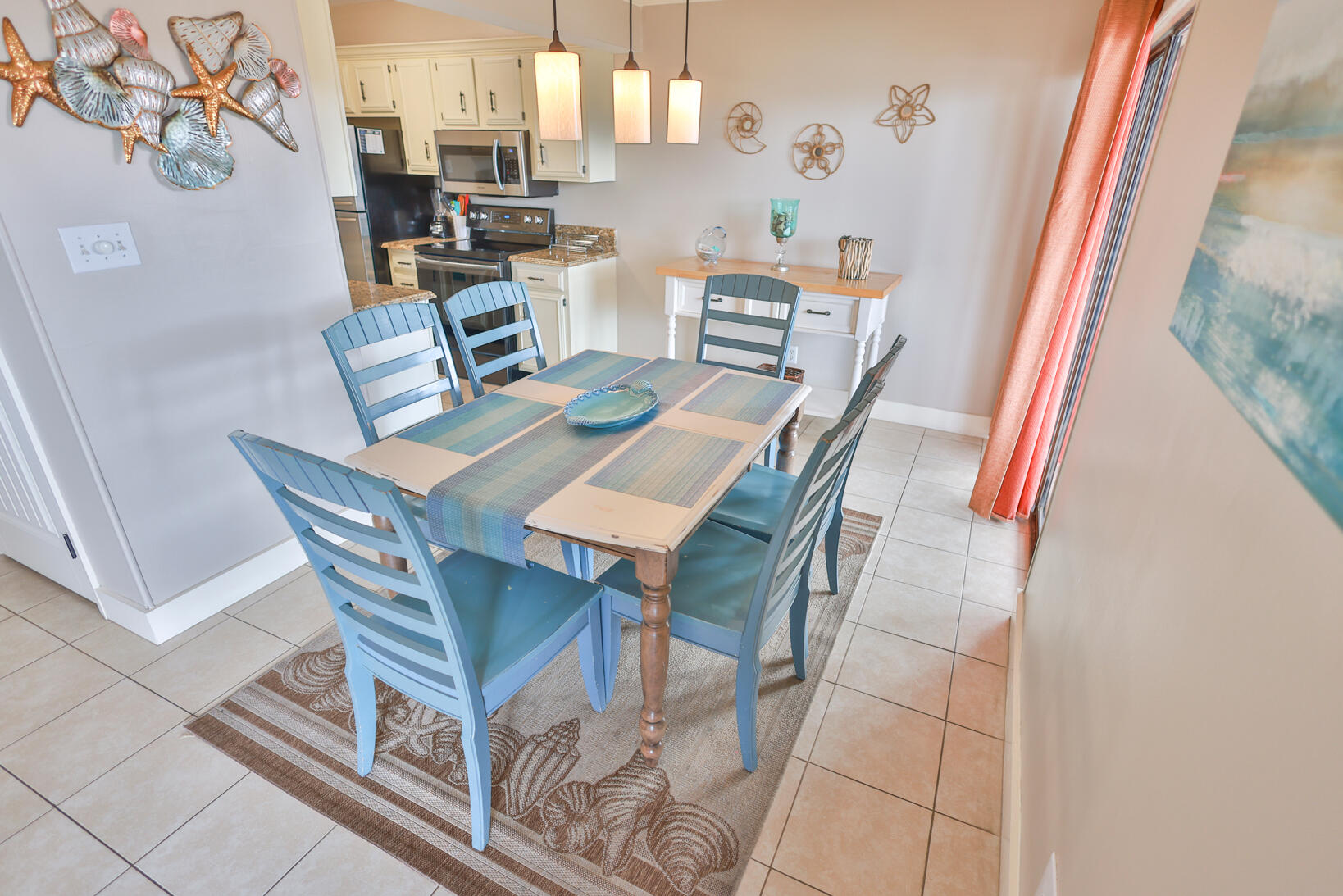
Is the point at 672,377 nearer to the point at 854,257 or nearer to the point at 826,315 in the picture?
the point at 826,315

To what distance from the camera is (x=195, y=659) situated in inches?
82.4

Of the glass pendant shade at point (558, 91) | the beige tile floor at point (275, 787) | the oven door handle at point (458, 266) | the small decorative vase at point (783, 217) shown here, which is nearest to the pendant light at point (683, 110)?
the glass pendant shade at point (558, 91)

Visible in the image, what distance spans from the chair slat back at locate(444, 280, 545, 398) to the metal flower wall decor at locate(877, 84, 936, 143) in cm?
223

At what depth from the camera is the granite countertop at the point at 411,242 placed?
452 cm

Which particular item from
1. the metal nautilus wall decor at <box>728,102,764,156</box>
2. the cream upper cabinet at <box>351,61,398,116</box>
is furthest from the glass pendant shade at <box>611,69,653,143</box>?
the cream upper cabinet at <box>351,61,398,116</box>

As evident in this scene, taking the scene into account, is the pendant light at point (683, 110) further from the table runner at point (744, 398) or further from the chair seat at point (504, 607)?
the chair seat at point (504, 607)

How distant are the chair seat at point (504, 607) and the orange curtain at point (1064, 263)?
2006mm

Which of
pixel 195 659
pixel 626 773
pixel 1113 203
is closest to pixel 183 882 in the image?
pixel 195 659

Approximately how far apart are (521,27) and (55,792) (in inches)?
127

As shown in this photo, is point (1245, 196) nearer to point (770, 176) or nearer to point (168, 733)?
point (168, 733)

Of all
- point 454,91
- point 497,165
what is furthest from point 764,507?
point 454,91

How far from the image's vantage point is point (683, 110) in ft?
8.20

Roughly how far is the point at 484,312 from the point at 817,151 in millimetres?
2214

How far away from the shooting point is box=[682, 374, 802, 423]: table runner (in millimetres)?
2014
